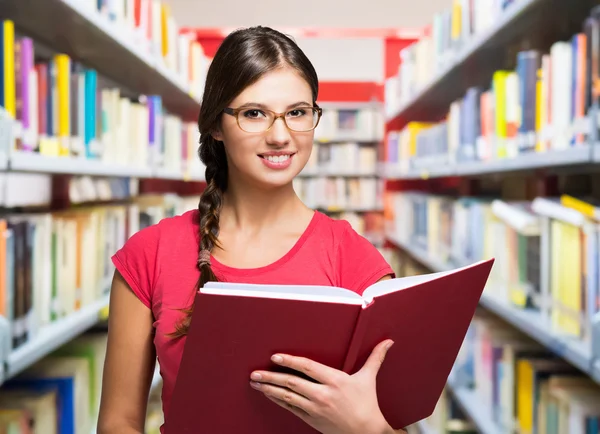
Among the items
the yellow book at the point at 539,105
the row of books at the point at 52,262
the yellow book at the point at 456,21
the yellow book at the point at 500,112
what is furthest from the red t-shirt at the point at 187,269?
the yellow book at the point at 456,21

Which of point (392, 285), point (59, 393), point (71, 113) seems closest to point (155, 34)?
point (71, 113)

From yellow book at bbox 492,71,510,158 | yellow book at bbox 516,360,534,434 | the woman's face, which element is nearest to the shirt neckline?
the woman's face

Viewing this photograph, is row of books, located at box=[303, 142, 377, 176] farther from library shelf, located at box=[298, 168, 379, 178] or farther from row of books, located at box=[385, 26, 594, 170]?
row of books, located at box=[385, 26, 594, 170]

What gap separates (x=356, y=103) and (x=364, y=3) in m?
1.03

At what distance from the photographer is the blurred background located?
1.60 meters

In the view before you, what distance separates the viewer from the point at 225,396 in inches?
39.5

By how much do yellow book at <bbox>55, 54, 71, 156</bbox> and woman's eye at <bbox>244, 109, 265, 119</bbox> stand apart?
3.02 feet

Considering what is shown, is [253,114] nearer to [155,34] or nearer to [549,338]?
[549,338]

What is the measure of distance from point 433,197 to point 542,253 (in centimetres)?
201

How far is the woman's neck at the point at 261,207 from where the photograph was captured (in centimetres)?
129

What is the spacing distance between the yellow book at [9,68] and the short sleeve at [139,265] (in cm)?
54

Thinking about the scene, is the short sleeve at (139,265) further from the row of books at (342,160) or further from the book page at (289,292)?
the row of books at (342,160)

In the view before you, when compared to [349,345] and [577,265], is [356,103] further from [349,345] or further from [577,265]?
[349,345]

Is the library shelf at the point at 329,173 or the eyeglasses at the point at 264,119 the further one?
the library shelf at the point at 329,173
